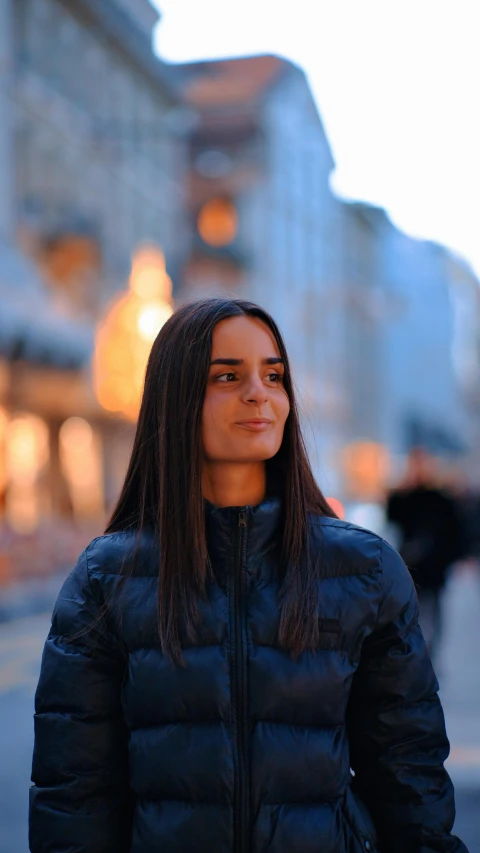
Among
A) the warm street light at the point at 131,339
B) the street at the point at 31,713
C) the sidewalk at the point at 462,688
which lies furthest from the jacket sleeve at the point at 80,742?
the warm street light at the point at 131,339

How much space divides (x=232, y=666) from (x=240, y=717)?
0.09 meters

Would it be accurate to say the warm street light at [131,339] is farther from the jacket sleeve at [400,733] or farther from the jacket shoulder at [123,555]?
the jacket sleeve at [400,733]

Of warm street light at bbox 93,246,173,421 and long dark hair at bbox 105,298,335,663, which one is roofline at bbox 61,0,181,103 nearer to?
warm street light at bbox 93,246,173,421

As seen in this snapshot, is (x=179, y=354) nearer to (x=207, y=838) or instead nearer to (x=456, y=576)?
(x=207, y=838)

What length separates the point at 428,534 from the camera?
25.3 feet

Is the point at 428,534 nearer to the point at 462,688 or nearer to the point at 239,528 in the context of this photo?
the point at 462,688

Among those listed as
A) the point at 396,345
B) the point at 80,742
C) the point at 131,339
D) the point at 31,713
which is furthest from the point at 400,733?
the point at 396,345

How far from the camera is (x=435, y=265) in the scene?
3209 inches

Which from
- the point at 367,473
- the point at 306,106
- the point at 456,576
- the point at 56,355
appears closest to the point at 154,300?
the point at 56,355

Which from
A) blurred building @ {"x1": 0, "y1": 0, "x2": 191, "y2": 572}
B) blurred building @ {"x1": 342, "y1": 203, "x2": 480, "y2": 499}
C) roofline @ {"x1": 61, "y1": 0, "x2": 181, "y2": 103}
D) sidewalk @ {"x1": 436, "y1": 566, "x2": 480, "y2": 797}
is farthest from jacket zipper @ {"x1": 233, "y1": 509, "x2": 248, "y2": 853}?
blurred building @ {"x1": 342, "y1": 203, "x2": 480, "y2": 499}

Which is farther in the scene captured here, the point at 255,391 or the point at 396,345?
the point at 396,345

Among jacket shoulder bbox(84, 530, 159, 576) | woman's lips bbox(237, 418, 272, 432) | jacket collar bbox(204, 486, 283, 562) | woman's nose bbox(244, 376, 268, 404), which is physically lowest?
jacket shoulder bbox(84, 530, 159, 576)

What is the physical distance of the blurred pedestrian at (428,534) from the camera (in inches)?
Answer: 303

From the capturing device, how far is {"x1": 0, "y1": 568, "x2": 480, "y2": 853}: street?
5078 mm
